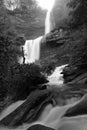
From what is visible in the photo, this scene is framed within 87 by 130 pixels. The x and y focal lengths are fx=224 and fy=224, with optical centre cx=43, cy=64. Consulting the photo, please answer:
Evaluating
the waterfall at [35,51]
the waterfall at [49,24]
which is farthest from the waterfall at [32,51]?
the waterfall at [49,24]

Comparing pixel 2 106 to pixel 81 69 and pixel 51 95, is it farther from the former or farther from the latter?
pixel 81 69

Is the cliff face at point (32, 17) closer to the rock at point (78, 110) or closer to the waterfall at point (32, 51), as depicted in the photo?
the waterfall at point (32, 51)

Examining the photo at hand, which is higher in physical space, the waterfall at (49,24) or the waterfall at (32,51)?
the waterfall at (49,24)

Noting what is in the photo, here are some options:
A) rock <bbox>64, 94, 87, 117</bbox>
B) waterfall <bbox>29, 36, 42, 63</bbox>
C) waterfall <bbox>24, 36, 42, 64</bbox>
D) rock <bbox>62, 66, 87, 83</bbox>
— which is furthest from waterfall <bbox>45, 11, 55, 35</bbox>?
Answer: rock <bbox>64, 94, 87, 117</bbox>

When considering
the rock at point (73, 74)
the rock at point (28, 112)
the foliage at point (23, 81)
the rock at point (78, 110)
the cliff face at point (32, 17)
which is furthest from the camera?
the cliff face at point (32, 17)

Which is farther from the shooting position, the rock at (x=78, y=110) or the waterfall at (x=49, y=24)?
the waterfall at (x=49, y=24)

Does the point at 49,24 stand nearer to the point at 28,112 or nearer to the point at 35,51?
the point at 35,51

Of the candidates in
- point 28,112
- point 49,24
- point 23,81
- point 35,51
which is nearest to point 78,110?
point 28,112

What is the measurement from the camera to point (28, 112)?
27.2 ft

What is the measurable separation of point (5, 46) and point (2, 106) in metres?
2.97

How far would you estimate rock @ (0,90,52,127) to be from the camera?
7850mm

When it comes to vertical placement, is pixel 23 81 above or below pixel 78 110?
above

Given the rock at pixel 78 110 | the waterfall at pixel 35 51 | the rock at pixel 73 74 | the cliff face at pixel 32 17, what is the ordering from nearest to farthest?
1. the rock at pixel 78 110
2. the rock at pixel 73 74
3. the waterfall at pixel 35 51
4. the cliff face at pixel 32 17

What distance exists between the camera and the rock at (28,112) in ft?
25.8
